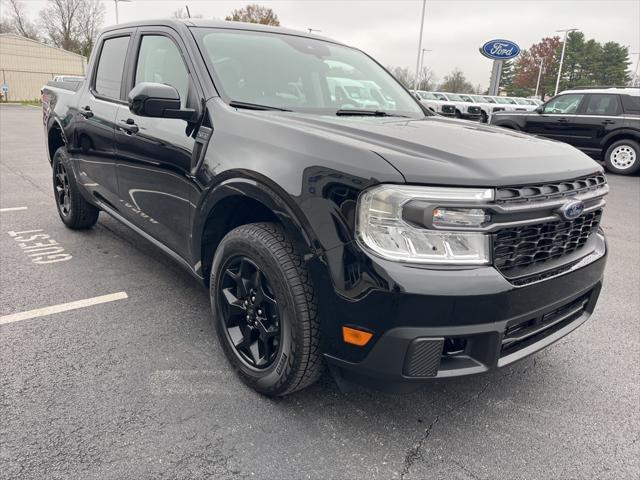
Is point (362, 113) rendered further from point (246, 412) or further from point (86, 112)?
point (86, 112)

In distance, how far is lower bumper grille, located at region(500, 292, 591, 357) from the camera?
6.85 ft

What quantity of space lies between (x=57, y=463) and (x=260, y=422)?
31.8 inches

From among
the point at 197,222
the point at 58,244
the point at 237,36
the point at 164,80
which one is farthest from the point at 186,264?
the point at 58,244

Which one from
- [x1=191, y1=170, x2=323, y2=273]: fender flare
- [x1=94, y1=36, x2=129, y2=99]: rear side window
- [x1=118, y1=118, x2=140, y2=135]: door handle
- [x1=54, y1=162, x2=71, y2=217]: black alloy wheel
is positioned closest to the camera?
[x1=191, y1=170, x2=323, y2=273]: fender flare

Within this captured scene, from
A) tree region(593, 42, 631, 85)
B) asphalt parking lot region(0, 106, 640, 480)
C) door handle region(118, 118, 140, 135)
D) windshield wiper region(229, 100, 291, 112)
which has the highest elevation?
tree region(593, 42, 631, 85)

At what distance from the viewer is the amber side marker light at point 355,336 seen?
6.37ft

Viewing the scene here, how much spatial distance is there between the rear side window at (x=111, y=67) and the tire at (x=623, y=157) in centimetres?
1056

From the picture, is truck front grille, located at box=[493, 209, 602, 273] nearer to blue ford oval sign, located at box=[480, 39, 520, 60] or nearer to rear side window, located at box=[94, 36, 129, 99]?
rear side window, located at box=[94, 36, 129, 99]

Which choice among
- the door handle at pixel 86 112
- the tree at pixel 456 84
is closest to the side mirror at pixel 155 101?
the door handle at pixel 86 112

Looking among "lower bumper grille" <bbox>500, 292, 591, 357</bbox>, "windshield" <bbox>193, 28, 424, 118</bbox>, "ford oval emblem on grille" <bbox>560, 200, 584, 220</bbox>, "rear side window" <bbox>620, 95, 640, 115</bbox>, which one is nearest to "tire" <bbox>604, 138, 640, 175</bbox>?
"rear side window" <bbox>620, 95, 640, 115</bbox>

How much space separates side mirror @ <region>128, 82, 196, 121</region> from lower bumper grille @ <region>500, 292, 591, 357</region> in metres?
1.91

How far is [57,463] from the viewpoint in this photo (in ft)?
6.53

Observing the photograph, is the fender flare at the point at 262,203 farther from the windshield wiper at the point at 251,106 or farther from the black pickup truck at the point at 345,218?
the windshield wiper at the point at 251,106

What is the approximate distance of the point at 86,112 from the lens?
414cm
